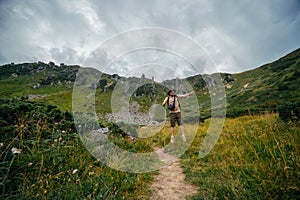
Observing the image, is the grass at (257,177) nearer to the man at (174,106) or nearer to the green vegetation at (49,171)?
the green vegetation at (49,171)

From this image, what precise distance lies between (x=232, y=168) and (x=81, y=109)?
5.99 m

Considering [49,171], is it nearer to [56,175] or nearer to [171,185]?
[56,175]

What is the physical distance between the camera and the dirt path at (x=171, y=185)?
4.06 meters

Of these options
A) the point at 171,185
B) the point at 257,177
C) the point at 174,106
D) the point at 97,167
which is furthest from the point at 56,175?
the point at 174,106

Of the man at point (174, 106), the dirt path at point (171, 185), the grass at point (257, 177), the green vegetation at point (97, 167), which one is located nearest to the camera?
the grass at point (257, 177)

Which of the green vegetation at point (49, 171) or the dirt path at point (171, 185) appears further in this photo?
the dirt path at point (171, 185)

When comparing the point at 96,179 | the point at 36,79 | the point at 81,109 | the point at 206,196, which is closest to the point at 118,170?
the point at 96,179

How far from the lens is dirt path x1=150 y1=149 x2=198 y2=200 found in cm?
A: 406

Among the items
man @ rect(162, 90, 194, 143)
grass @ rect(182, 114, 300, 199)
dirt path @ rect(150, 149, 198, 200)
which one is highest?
man @ rect(162, 90, 194, 143)

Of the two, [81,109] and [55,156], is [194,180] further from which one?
[81,109]

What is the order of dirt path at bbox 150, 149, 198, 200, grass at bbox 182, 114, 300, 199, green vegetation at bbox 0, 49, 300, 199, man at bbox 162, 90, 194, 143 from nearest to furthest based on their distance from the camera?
grass at bbox 182, 114, 300, 199 → green vegetation at bbox 0, 49, 300, 199 → dirt path at bbox 150, 149, 198, 200 → man at bbox 162, 90, 194, 143

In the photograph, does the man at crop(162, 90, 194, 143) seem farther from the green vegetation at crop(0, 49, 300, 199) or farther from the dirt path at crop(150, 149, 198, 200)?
the dirt path at crop(150, 149, 198, 200)

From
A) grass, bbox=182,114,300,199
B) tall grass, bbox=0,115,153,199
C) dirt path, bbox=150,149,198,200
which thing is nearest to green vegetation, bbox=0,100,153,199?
tall grass, bbox=0,115,153,199

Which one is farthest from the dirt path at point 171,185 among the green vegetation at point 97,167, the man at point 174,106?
the man at point 174,106
